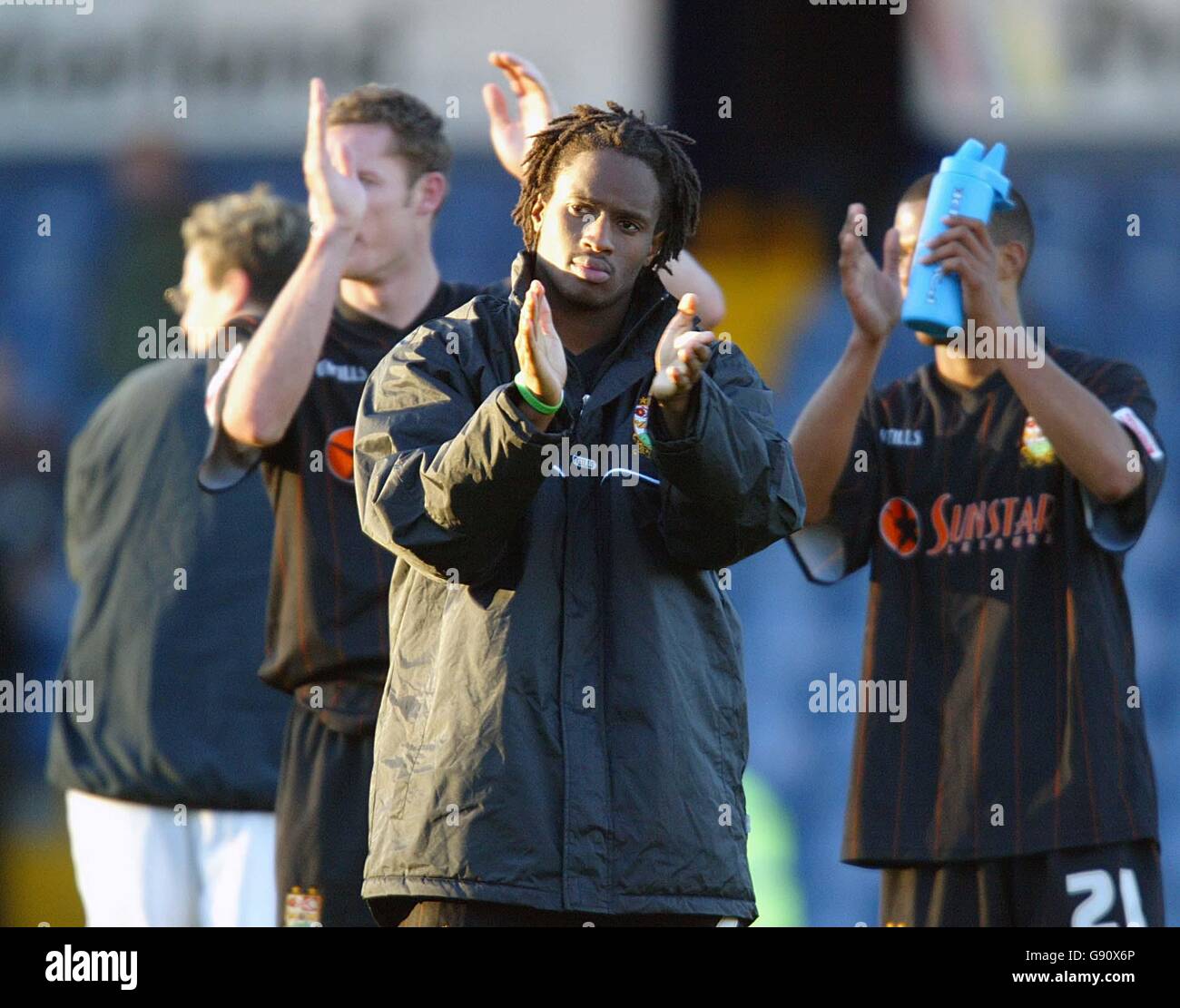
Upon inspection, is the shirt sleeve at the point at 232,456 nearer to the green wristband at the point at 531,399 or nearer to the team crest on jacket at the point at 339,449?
the team crest on jacket at the point at 339,449

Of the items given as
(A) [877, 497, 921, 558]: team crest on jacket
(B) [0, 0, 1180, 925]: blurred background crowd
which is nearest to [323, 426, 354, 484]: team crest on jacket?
(A) [877, 497, 921, 558]: team crest on jacket

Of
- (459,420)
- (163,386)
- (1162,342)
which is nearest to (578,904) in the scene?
(459,420)

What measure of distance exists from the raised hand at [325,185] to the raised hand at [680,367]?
1.49m

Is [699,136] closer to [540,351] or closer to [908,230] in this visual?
[908,230]

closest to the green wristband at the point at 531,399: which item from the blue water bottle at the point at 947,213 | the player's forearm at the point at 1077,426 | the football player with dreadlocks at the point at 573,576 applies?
the football player with dreadlocks at the point at 573,576

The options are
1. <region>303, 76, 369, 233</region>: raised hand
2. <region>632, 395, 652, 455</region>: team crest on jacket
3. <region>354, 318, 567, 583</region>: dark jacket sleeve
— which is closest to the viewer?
<region>354, 318, 567, 583</region>: dark jacket sleeve

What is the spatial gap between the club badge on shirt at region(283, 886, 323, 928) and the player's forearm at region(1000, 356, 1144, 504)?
1.75 m

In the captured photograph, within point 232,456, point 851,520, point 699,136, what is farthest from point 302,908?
point 699,136

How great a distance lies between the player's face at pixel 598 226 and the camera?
3.20 metres

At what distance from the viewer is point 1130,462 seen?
4.13 m

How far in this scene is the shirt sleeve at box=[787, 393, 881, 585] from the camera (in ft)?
14.3

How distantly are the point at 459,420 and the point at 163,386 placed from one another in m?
2.17

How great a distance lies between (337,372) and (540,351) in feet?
5.12

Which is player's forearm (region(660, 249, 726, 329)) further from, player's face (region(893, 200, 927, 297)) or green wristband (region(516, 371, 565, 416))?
green wristband (region(516, 371, 565, 416))
